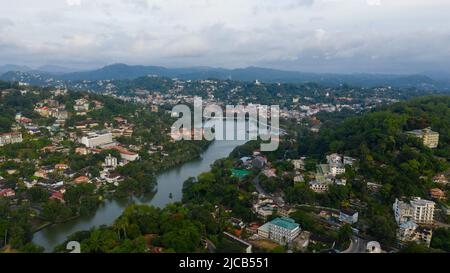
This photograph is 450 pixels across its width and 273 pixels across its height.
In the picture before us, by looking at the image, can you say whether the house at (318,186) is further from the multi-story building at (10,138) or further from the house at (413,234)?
the multi-story building at (10,138)

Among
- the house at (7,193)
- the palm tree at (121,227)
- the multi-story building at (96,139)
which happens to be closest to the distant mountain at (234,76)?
the multi-story building at (96,139)

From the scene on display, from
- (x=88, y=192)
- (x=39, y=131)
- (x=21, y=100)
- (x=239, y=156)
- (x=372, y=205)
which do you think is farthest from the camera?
(x=21, y=100)

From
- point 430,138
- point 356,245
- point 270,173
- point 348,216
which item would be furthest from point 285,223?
point 430,138

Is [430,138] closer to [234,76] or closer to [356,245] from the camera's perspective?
[356,245]

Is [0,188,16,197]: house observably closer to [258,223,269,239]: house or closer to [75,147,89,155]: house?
[75,147,89,155]: house

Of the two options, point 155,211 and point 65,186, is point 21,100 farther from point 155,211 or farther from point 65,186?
point 155,211

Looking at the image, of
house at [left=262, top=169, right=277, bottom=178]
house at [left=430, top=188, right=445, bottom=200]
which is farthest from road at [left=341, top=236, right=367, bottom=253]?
house at [left=262, top=169, right=277, bottom=178]
